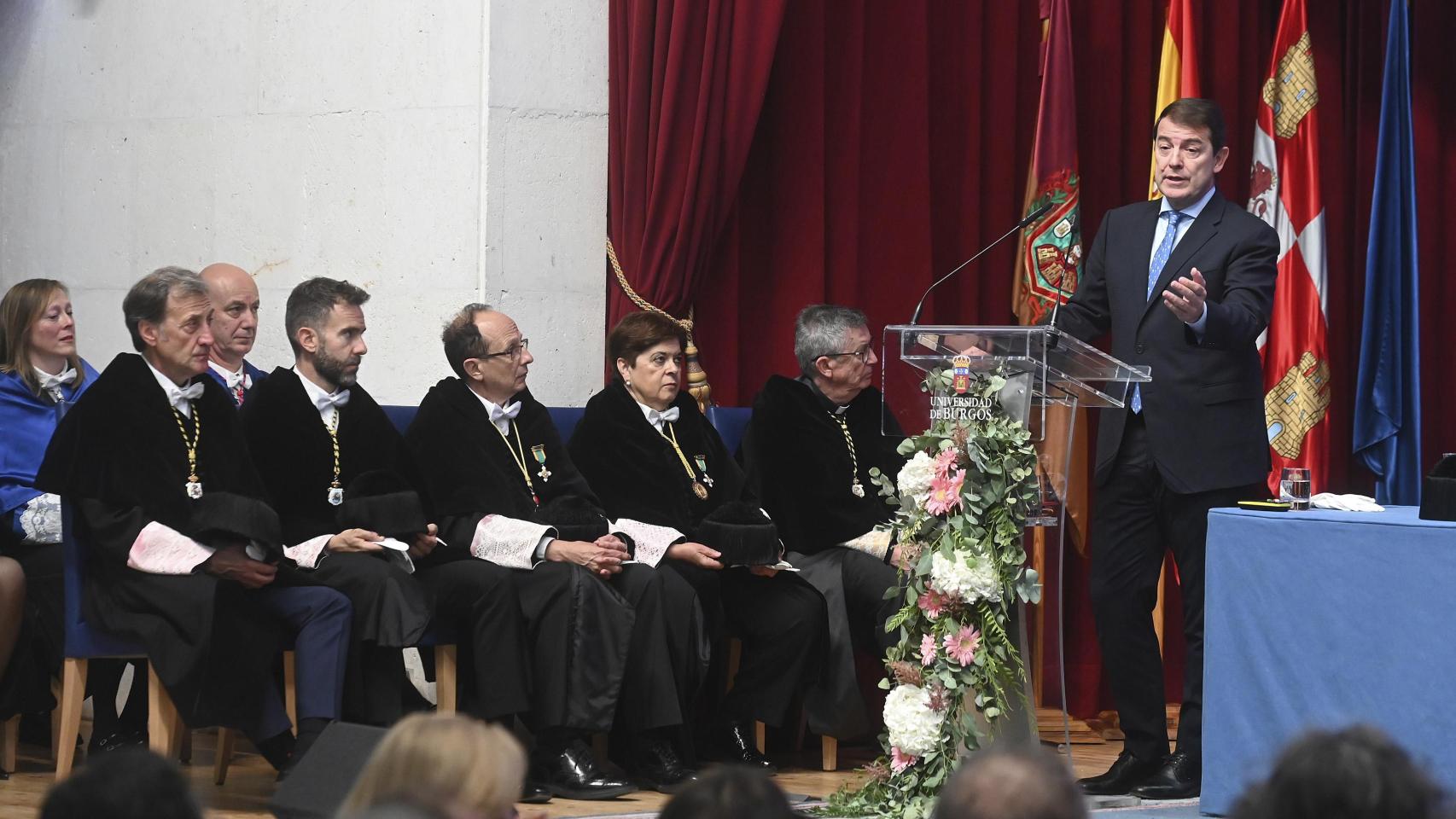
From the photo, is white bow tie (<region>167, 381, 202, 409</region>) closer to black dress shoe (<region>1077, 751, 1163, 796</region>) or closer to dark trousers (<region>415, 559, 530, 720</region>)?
dark trousers (<region>415, 559, 530, 720</region>)

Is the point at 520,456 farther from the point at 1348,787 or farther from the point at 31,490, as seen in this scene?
the point at 1348,787

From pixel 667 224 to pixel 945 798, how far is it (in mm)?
4363

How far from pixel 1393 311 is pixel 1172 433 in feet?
8.23

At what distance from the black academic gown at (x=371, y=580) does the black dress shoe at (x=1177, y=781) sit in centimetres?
159

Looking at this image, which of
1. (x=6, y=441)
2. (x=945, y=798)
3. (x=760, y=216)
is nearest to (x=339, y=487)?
(x=6, y=441)

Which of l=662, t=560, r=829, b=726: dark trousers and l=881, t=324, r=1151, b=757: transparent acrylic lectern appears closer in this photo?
l=881, t=324, r=1151, b=757: transparent acrylic lectern

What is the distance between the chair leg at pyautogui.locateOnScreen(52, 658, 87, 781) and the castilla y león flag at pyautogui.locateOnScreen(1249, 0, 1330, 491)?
4.10m

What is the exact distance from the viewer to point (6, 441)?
5191 mm

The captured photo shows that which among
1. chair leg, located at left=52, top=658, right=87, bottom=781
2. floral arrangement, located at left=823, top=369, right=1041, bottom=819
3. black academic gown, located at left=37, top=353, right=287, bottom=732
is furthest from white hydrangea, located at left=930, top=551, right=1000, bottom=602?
chair leg, located at left=52, top=658, right=87, bottom=781

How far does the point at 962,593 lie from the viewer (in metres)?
4.27

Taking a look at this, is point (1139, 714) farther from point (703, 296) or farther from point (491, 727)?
point (491, 727)

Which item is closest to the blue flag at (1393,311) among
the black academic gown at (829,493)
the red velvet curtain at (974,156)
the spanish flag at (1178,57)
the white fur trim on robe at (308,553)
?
the red velvet curtain at (974,156)

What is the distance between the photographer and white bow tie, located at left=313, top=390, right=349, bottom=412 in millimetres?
5055

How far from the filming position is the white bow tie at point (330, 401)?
16.6 feet
